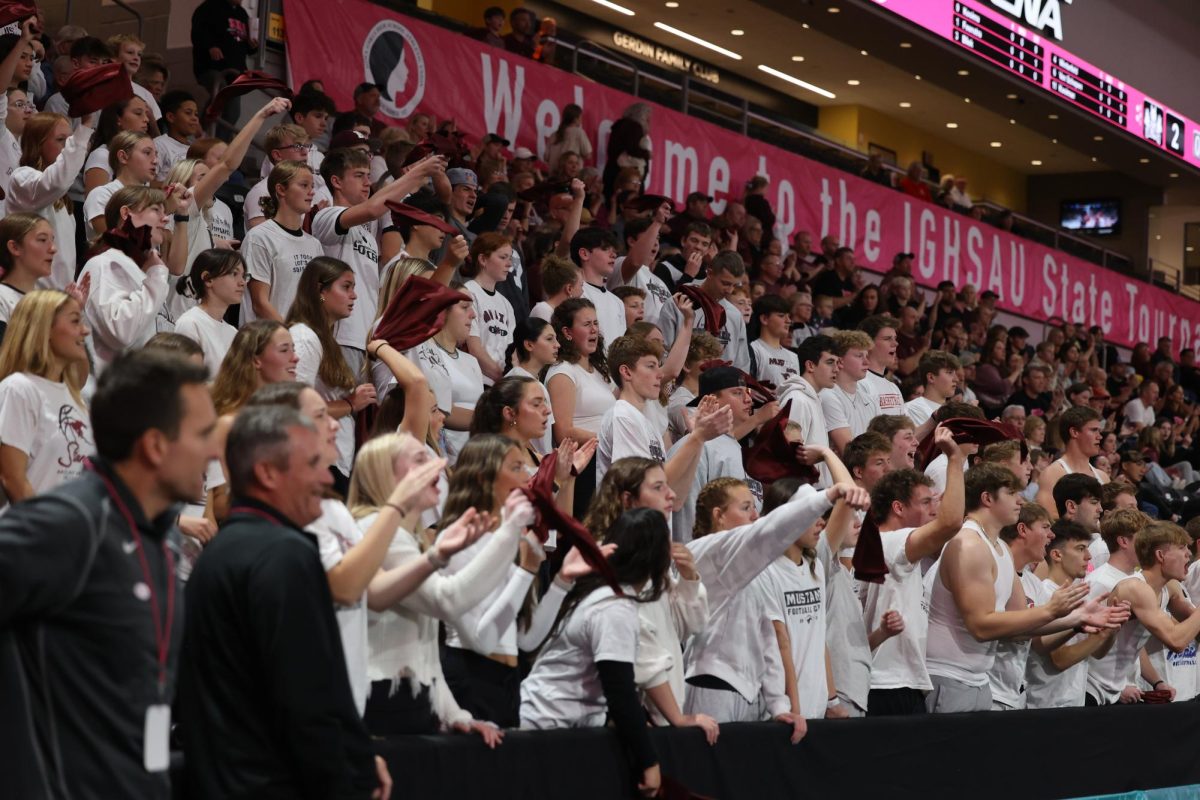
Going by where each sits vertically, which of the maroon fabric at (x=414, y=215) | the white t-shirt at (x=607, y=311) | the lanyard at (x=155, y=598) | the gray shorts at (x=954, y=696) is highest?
the maroon fabric at (x=414, y=215)

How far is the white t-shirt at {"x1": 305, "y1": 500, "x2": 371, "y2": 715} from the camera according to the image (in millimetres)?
3419

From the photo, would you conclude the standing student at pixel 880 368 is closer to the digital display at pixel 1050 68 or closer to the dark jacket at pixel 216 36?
the dark jacket at pixel 216 36

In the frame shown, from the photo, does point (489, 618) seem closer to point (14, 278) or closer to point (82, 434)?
point (82, 434)

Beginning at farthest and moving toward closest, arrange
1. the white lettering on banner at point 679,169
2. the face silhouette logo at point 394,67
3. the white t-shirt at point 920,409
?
1. the white lettering on banner at point 679,169
2. the face silhouette logo at point 394,67
3. the white t-shirt at point 920,409

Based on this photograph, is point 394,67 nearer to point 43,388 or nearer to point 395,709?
point 43,388

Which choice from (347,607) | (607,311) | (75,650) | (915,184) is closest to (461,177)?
(607,311)

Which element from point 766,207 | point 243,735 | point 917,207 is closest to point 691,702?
point 243,735

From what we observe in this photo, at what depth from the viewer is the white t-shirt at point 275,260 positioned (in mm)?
7137

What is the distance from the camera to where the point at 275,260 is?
716 centimetres

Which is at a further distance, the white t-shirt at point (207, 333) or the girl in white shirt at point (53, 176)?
the girl in white shirt at point (53, 176)

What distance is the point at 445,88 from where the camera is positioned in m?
12.3

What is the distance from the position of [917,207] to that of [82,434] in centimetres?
1501

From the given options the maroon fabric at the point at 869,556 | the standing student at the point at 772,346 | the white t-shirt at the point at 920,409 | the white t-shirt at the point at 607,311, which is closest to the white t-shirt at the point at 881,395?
the white t-shirt at the point at 920,409

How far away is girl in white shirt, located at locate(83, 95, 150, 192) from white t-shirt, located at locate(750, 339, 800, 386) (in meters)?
4.14
